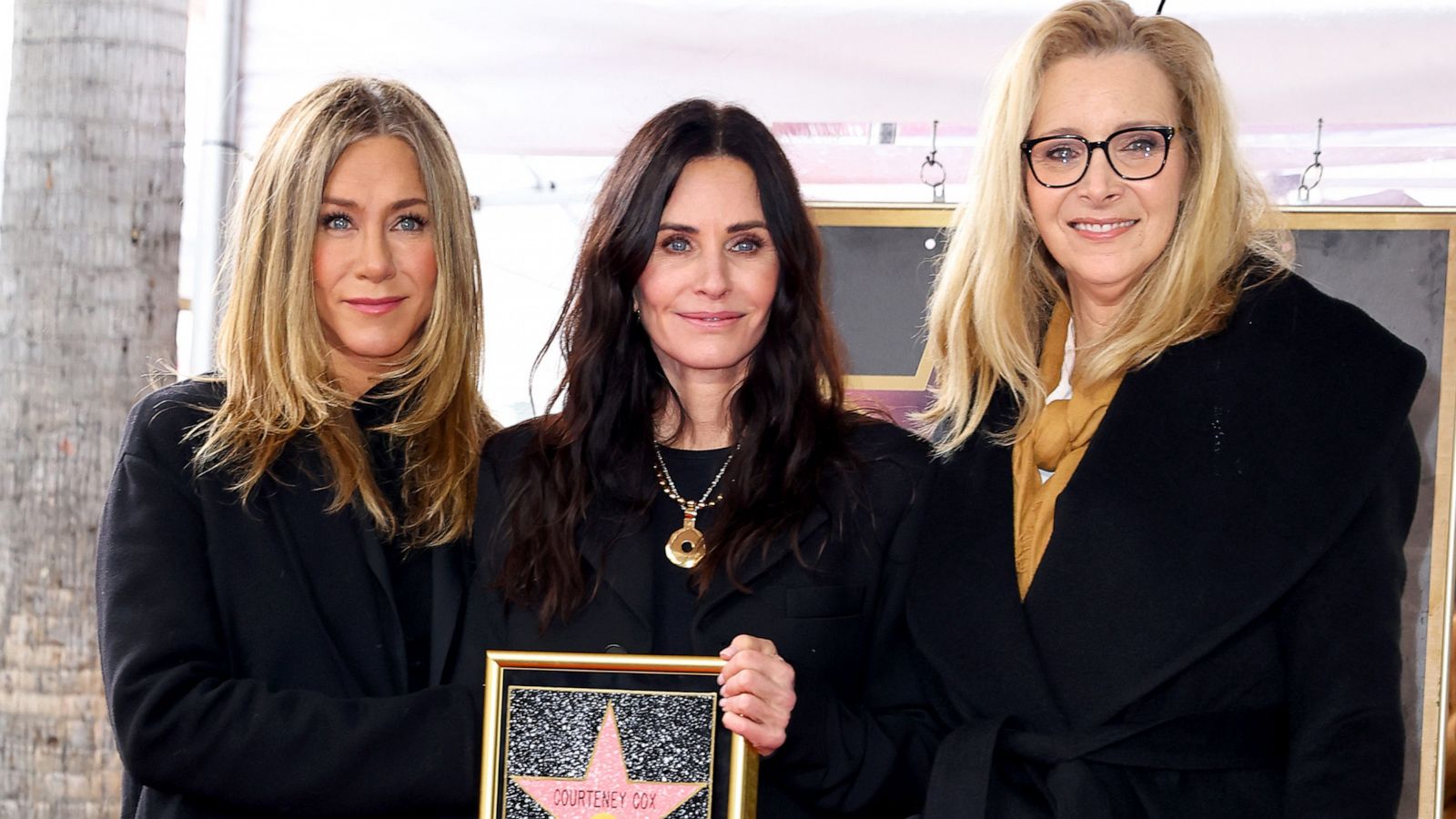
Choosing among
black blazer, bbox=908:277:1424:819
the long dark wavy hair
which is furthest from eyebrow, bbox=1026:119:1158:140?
the long dark wavy hair

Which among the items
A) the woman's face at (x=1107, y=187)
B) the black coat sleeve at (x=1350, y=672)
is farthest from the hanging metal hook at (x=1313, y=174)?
the black coat sleeve at (x=1350, y=672)

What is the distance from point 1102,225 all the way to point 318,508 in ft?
5.02

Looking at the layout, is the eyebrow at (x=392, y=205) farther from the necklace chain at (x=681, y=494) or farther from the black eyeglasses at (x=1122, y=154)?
the black eyeglasses at (x=1122, y=154)

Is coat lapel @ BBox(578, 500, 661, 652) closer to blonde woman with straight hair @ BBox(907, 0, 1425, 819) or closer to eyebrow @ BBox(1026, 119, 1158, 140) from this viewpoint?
blonde woman with straight hair @ BBox(907, 0, 1425, 819)

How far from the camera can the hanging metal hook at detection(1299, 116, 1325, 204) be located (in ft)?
12.1

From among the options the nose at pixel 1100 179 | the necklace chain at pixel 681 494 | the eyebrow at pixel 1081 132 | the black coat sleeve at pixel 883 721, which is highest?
the eyebrow at pixel 1081 132

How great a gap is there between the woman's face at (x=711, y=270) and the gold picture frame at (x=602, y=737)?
691 mm

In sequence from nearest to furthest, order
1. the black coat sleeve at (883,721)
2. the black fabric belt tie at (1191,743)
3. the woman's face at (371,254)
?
the black fabric belt tie at (1191,743) → the black coat sleeve at (883,721) → the woman's face at (371,254)

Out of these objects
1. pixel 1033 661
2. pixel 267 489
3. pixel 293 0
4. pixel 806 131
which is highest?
pixel 293 0

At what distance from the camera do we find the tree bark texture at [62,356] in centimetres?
402

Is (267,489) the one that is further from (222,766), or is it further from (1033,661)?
(1033,661)

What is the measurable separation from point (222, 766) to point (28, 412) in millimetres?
1819

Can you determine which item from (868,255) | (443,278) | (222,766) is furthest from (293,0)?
(222,766)

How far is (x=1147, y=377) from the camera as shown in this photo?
273 cm
